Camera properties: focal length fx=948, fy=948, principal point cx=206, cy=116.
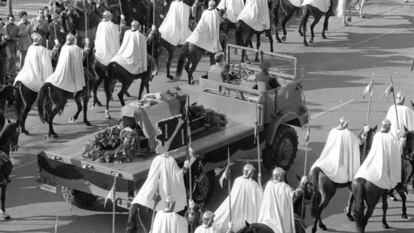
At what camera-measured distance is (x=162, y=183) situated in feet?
48.1

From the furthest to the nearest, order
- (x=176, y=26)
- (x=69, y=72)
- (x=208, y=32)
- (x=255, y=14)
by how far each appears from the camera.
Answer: (x=255, y=14)
(x=176, y=26)
(x=208, y=32)
(x=69, y=72)

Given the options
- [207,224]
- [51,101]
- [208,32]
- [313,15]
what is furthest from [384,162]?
[313,15]

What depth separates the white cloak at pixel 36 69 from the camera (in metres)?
19.8

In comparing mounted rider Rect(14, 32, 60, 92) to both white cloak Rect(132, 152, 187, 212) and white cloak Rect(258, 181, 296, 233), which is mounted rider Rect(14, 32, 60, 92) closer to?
white cloak Rect(132, 152, 187, 212)

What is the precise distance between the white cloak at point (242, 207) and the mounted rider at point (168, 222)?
914mm

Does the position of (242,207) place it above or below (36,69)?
below

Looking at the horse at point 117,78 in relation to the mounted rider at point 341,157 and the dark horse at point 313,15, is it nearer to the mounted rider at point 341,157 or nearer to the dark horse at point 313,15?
the mounted rider at point 341,157

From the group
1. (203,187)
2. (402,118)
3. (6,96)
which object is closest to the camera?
(203,187)

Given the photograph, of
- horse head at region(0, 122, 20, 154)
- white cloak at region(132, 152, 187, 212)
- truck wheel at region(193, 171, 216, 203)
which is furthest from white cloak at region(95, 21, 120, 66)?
white cloak at region(132, 152, 187, 212)

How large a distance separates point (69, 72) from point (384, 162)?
7.52 metres

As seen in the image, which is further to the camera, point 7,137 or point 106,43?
point 106,43

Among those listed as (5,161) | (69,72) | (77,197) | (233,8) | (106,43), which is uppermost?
(233,8)

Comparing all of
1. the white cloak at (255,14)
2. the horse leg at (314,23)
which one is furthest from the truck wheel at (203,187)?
the horse leg at (314,23)

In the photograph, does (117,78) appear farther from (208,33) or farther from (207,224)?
(207,224)
